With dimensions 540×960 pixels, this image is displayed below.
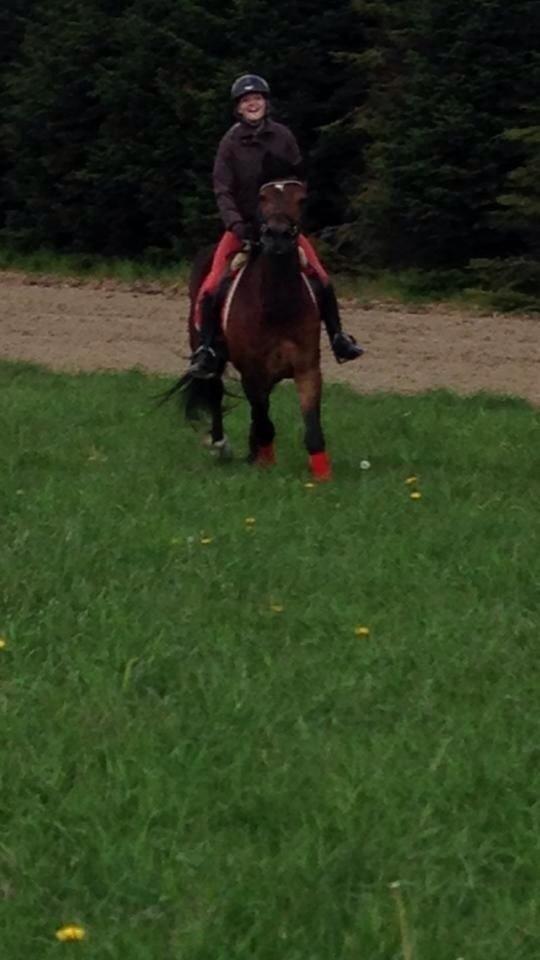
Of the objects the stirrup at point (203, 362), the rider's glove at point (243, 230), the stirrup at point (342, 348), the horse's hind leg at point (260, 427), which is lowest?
the horse's hind leg at point (260, 427)

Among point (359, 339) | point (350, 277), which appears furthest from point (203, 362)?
point (350, 277)

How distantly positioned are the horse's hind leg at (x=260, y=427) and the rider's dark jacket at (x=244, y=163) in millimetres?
1012

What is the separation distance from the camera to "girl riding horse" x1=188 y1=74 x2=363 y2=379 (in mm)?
11430

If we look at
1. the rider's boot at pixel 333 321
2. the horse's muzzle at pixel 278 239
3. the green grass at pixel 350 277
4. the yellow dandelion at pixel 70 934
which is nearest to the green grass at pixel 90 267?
the green grass at pixel 350 277

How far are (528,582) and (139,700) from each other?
2.29 meters

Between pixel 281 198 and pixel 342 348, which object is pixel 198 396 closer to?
pixel 342 348

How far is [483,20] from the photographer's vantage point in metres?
24.8

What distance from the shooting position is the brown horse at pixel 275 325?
420 inches

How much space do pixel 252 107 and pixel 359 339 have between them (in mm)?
9156

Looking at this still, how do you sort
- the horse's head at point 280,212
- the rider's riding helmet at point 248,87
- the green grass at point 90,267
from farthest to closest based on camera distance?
the green grass at point 90,267
the rider's riding helmet at point 248,87
the horse's head at point 280,212

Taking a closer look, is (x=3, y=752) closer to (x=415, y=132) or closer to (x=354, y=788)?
(x=354, y=788)

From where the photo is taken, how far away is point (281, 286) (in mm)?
11086

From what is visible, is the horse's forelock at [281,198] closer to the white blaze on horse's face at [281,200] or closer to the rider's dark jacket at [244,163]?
the white blaze on horse's face at [281,200]

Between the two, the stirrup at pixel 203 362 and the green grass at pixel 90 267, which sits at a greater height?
the stirrup at pixel 203 362
